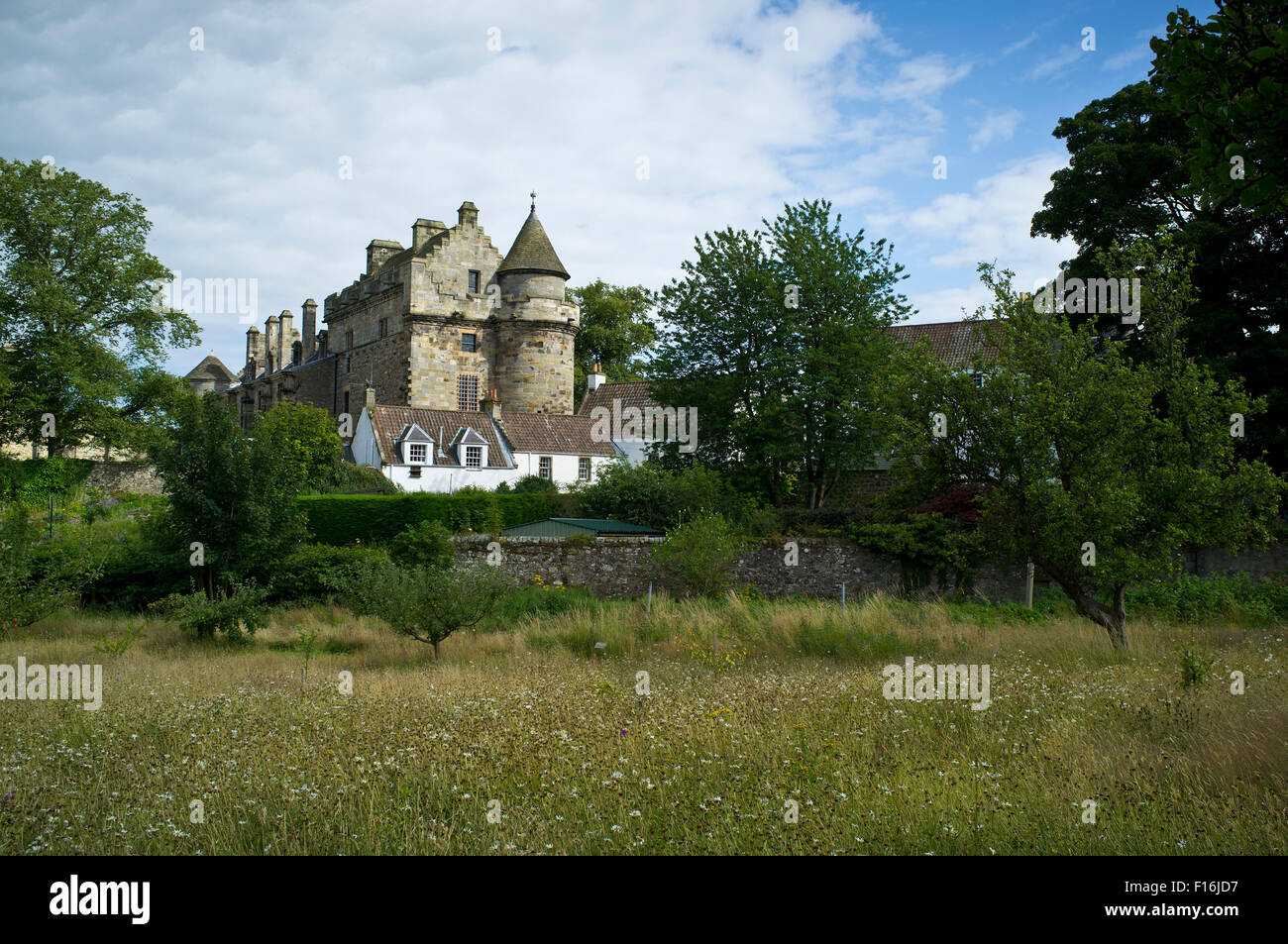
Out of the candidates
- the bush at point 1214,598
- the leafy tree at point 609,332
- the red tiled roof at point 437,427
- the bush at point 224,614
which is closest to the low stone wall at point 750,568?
the bush at point 1214,598

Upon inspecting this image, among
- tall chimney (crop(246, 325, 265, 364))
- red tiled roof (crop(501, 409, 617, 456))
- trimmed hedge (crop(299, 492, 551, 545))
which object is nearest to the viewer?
trimmed hedge (crop(299, 492, 551, 545))

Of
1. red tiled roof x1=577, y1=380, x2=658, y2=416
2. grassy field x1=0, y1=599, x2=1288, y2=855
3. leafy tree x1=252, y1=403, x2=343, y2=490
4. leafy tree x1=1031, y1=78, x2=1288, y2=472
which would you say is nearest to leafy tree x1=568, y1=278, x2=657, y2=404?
red tiled roof x1=577, y1=380, x2=658, y2=416

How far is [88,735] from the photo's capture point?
7.68 metres

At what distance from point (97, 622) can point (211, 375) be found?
75.0m

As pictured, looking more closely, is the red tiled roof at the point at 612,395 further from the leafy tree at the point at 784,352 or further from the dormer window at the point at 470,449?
the leafy tree at the point at 784,352

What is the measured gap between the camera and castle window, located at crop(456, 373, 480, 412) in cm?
5066

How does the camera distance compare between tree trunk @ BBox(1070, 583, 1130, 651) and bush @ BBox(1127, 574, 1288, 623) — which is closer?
tree trunk @ BBox(1070, 583, 1130, 651)

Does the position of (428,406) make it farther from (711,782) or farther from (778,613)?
(711,782)

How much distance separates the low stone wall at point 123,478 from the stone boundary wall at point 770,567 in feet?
63.2

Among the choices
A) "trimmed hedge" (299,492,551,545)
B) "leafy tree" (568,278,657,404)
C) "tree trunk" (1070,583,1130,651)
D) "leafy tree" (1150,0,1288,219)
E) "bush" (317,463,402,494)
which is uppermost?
"leafy tree" (568,278,657,404)

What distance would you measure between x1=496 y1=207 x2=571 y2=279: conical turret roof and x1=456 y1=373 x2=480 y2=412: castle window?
6239 millimetres

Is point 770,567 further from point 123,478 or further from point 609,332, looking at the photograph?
point 609,332

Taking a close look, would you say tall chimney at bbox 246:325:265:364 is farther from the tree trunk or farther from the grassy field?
the tree trunk
